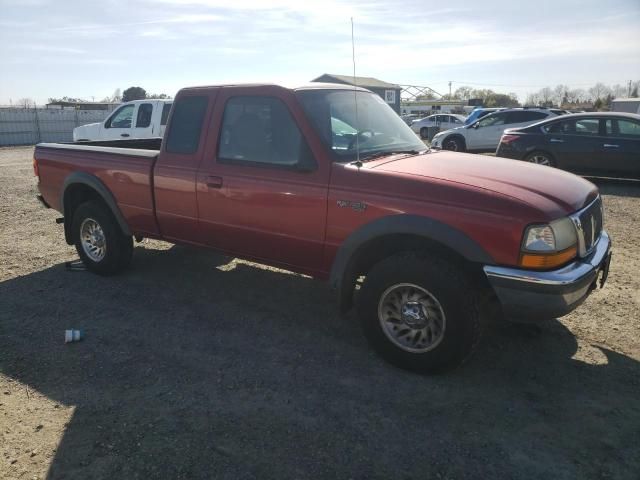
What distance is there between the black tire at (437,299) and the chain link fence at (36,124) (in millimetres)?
27889

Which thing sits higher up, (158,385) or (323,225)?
(323,225)

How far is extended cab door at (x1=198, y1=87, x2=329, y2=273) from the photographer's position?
3.75 m

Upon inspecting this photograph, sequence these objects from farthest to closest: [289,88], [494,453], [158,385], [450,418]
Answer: [289,88], [158,385], [450,418], [494,453]

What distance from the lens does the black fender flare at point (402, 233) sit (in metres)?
3.11

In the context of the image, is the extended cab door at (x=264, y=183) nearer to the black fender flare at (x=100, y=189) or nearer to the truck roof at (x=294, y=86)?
the truck roof at (x=294, y=86)

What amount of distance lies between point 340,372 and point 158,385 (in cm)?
126

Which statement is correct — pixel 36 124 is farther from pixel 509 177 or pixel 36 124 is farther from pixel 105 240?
pixel 509 177

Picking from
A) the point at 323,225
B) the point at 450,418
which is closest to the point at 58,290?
the point at 323,225

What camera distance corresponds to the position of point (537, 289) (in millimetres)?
2965

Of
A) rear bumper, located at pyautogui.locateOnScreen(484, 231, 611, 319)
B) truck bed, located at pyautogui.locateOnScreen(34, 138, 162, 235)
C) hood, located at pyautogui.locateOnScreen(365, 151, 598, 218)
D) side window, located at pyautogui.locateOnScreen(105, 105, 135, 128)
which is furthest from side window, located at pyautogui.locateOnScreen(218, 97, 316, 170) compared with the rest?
side window, located at pyautogui.locateOnScreen(105, 105, 135, 128)

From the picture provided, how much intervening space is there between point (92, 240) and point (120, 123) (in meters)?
8.38

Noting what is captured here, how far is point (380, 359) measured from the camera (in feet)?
12.2

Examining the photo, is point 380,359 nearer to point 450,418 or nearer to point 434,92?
point 450,418

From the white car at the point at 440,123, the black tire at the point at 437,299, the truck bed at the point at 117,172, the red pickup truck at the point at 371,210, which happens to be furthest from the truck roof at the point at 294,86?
the white car at the point at 440,123
